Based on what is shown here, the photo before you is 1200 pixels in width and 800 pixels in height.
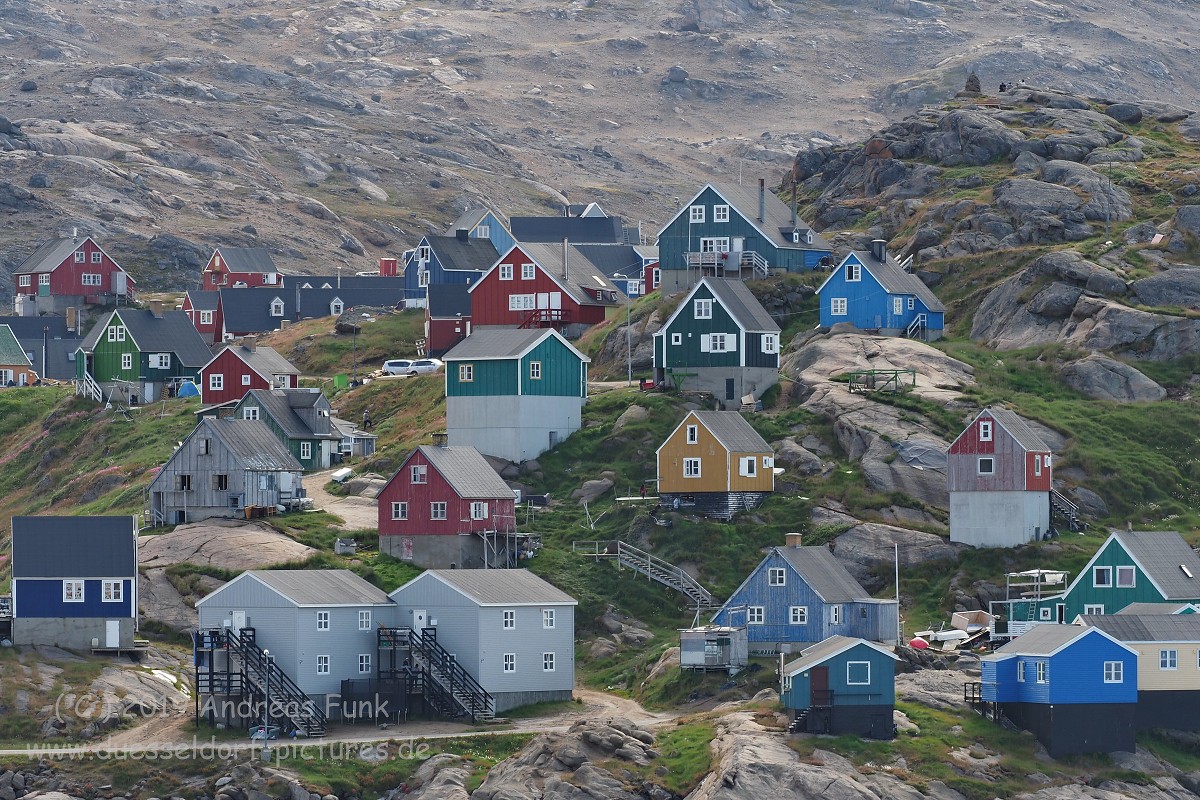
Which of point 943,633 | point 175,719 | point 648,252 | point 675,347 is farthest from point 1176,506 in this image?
point 648,252

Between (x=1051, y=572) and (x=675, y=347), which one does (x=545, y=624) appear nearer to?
(x=1051, y=572)

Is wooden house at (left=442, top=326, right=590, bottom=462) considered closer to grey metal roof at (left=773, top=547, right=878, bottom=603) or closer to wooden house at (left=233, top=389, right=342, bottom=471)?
wooden house at (left=233, top=389, right=342, bottom=471)

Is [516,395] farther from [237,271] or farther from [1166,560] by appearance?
[237,271]

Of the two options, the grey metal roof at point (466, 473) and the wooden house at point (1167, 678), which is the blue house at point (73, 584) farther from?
the wooden house at point (1167, 678)

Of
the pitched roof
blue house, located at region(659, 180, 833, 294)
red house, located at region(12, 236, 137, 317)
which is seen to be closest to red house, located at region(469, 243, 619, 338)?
blue house, located at region(659, 180, 833, 294)

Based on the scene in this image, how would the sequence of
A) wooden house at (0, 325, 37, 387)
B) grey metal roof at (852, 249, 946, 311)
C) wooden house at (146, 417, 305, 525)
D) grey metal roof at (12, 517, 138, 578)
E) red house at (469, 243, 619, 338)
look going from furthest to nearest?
wooden house at (0, 325, 37, 387), red house at (469, 243, 619, 338), grey metal roof at (852, 249, 946, 311), wooden house at (146, 417, 305, 525), grey metal roof at (12, 517, 138, 578)

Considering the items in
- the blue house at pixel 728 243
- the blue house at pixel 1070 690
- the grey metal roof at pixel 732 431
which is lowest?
the blue house at pixel 1070 690

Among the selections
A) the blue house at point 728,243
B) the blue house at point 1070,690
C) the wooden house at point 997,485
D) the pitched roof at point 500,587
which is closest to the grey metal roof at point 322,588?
the pitched roof at point 500,587
